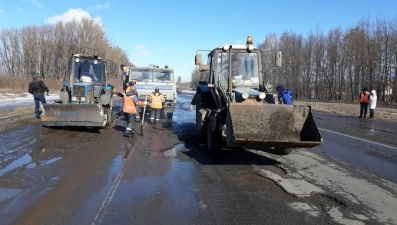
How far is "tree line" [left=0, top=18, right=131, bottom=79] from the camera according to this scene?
61.2m

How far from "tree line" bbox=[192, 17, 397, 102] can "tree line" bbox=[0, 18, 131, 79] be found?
22.2 meters

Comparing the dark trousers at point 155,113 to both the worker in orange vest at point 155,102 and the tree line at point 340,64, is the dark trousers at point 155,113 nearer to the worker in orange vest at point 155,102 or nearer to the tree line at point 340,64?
the worker in orange vest at point 155,102

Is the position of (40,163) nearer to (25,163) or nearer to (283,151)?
(25,163)

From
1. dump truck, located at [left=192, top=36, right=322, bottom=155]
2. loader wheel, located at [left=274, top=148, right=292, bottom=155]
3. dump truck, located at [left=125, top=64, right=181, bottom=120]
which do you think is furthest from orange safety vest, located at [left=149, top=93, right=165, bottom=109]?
loader wheel, located at [left=274, top=148, right=292, bottom=155]

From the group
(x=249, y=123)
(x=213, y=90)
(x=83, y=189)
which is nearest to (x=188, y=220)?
(x=83, y=189)

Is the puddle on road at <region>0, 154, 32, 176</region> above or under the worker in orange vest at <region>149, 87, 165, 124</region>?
under

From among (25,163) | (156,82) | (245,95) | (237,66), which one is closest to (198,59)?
(237,66)

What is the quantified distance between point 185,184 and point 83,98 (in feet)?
25.5

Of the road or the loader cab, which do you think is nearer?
the road

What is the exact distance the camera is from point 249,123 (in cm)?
732

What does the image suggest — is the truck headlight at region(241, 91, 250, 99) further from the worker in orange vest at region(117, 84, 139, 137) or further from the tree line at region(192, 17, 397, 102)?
the tree line at region(192, 17, 397, 102)

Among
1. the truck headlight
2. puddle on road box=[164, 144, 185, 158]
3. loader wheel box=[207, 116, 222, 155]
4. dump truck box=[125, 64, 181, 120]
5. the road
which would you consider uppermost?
dump truck box=[125, 64, 181, 120]

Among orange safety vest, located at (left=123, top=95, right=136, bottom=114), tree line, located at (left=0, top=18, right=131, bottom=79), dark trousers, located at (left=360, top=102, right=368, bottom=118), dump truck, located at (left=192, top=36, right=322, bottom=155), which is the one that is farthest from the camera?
tree line, located at (left=0, top=18, right=131, bottom=79)

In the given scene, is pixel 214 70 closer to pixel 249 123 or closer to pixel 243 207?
pixel 249 123
